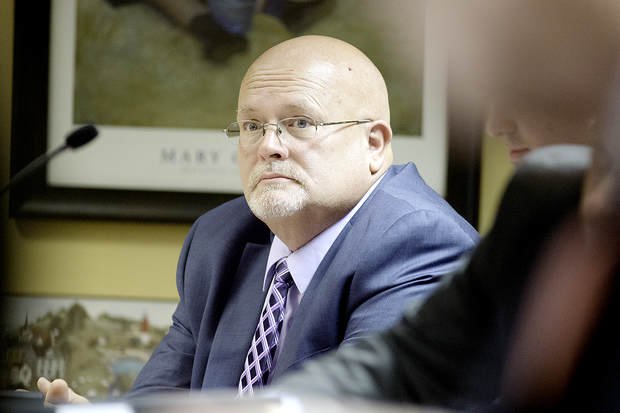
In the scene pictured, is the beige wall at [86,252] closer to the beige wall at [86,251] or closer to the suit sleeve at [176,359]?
the beige wall at [86,251]

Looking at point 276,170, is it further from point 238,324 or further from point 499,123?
point 499,123

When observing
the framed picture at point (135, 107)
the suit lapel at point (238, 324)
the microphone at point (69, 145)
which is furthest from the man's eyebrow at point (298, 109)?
the framed picture at point (135, 107)

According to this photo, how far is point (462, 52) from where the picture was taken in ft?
1.37

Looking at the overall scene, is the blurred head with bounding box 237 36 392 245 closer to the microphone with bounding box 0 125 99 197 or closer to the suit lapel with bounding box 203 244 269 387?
the suit lapel with bounding box 203 244 269 387

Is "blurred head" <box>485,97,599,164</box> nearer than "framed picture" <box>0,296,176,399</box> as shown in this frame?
Yes

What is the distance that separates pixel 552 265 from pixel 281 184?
0.92 meters

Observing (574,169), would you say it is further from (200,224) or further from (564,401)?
(200,224)

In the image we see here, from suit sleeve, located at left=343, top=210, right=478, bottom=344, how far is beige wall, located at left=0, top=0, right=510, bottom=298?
1.06m

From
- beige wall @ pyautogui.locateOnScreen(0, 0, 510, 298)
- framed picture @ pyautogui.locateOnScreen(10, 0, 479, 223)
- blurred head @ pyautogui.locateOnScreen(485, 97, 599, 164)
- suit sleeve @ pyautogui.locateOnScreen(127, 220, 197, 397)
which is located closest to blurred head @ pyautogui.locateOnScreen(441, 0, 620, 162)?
blurred head @ pyautogui.locateOnScreen(485, 97, 599, 164)

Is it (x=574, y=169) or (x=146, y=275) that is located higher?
(x=574, y=169)

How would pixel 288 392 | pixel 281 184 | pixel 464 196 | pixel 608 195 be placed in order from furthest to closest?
1. pixel 464 196
2. pixel 281 184
3. pixel 288 392
4. pixel 608 195

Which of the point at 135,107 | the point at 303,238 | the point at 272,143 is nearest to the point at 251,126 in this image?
the point at 272,143

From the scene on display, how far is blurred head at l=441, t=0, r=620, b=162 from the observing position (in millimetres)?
397

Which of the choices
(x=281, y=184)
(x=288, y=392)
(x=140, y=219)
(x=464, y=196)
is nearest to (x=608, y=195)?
(x=288, y=392)
